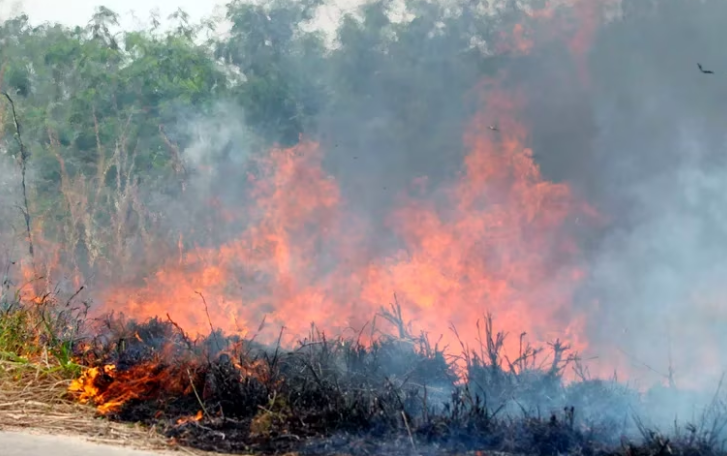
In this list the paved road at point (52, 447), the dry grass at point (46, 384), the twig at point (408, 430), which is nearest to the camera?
the paved road at point (52, 447)

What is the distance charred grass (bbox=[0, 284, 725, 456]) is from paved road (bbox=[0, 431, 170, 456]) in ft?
0.92

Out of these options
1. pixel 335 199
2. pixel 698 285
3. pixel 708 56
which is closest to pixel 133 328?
pixel 335 199

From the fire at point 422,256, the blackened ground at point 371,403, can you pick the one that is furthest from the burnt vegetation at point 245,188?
the fire at point 422,256

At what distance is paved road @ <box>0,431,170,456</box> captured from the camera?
14.2ft

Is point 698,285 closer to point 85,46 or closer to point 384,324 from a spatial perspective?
point 384,324

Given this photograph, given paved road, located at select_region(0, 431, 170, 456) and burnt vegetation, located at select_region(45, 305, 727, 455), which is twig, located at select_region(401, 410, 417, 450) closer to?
burnt vegetation, located at select_region(45, 305, 727, 455)

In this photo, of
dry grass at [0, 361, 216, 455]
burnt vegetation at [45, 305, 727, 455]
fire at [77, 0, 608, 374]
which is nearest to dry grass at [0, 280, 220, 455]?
dry grass at [0, 361, 216, 455]

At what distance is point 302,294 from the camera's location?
793 cm

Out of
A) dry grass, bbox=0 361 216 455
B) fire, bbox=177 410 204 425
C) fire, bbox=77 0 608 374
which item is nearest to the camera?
dry grass, bbox=0 361 216 455

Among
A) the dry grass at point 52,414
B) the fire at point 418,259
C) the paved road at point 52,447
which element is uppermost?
the fire at point 418,259

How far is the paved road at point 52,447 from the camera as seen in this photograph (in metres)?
4.33

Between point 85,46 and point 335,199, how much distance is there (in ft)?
18.2

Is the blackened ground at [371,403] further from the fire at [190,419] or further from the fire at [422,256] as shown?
the fire at [422,256]

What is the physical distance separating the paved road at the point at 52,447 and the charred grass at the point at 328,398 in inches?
11.1
